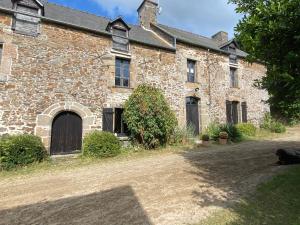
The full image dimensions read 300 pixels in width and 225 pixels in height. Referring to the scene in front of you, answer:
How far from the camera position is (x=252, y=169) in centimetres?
640

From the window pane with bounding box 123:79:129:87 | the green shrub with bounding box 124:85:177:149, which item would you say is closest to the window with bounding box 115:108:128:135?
the green shrub with bounding box 124:85:177:149

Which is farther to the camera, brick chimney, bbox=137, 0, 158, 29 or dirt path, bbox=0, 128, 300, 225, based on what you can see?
brick chimney, bbox=137, 0, 158, 29

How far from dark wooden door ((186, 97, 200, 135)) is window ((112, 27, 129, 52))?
4.80m

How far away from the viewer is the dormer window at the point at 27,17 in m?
9.48

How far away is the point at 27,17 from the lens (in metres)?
9.70

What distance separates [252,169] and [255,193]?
1817mm

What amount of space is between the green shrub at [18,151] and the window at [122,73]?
4986 mm

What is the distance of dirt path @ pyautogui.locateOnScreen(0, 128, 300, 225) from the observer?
13.0 ft

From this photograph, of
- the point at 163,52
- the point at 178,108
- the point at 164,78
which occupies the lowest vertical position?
the point at 178,108

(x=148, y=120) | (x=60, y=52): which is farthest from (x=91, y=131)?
(x=60, y=52)

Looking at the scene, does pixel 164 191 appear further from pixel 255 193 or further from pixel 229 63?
pixel 229 63

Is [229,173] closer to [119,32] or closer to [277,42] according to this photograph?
[277,42]

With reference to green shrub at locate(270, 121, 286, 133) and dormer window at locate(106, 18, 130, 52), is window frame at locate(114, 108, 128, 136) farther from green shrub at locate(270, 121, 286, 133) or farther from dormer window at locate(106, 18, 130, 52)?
green shrub at locate(270, 121, 286, 133)

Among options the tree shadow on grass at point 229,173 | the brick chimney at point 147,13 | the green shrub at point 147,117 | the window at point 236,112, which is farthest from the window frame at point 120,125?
the brick chimney at point 147,13
